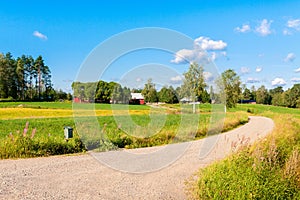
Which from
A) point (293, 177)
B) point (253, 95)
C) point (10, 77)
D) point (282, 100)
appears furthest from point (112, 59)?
point (253, 95)

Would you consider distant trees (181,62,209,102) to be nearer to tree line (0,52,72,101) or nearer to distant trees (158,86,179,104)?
distant trees (158,86,179,104)

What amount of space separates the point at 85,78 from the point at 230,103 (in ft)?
130

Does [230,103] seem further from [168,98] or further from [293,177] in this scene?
[293,177]

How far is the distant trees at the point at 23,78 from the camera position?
68.2 metres

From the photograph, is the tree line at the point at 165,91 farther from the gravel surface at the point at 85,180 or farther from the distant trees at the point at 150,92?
the gravel surface at the point at 85,180

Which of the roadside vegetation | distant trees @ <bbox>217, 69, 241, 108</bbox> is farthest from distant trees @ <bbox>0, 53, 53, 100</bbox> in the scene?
the roadside vegetation

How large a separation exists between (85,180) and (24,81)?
77.1m

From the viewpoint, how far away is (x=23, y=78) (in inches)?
2995

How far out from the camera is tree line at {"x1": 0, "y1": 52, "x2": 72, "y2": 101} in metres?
68.2

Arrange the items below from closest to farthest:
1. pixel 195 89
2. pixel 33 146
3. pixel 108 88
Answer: pixel 33 146 < pixel 108 88 < pixel 195 89

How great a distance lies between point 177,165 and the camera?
8328mm

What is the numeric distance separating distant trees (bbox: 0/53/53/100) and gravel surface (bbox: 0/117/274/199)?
6636 centimetres

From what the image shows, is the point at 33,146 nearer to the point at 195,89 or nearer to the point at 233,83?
the point at 195,89

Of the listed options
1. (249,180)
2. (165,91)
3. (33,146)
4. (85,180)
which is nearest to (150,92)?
(165,91)
